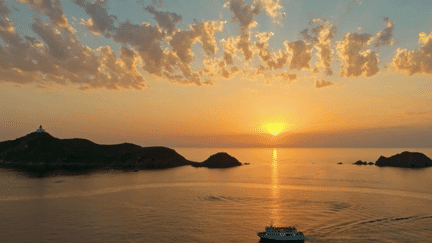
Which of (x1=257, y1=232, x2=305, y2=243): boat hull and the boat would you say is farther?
the boat

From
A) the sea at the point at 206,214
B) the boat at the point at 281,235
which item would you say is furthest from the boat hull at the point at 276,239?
the sea at the point at 206,214

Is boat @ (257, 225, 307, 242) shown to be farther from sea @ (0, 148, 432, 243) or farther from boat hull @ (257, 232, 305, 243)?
sea @ (0, 148, 432, 243)

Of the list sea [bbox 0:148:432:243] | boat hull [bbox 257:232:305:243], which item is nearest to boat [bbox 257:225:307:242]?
boat hull [bbox 257:232:305:243]

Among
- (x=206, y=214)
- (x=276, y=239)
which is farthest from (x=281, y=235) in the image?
(x=206, y=214)

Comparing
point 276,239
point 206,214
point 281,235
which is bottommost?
point 276,239

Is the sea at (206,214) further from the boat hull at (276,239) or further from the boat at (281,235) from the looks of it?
the boat at (281,235)

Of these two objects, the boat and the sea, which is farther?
the sea

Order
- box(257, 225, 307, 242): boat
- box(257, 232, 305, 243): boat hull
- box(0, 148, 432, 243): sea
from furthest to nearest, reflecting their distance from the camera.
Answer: box(0, 148, 432, 243): sea < box(257, 225, 307, 242): boat < box(257, 232, 305, 243): boat hull

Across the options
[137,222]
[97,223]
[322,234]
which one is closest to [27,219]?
[97,223]

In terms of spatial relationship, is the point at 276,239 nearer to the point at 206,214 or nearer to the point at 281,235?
the point at 281,235

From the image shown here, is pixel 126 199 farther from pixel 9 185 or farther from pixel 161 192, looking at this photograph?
pixel 9 185

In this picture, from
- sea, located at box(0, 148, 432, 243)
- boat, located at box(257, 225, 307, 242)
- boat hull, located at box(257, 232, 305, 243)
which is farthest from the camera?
sea, located at box(0, 148, 432, 243)
